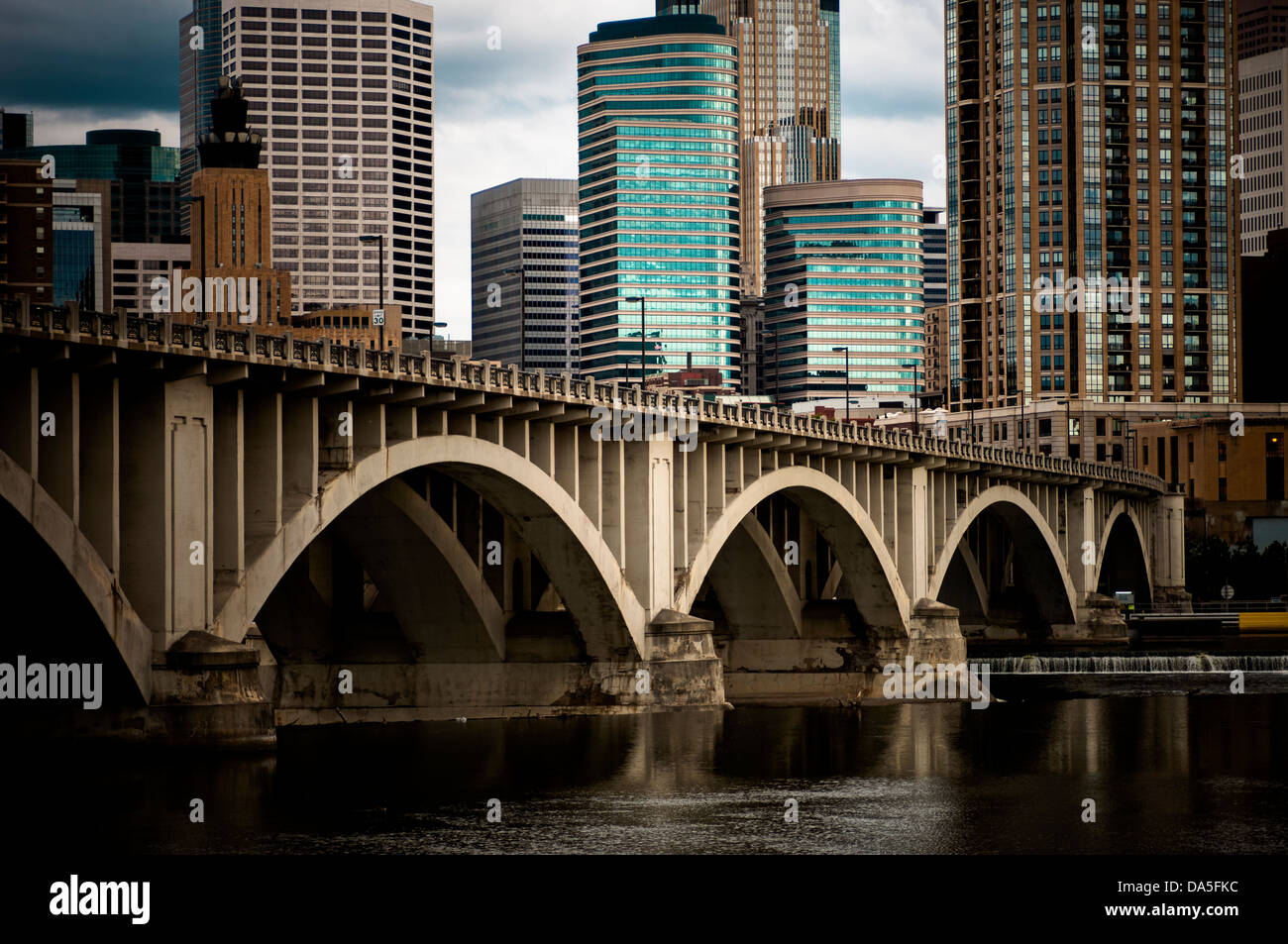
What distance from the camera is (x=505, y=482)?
63344 millimetres

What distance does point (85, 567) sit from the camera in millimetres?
44906

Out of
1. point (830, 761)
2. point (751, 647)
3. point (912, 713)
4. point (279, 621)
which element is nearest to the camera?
point (830, 761)

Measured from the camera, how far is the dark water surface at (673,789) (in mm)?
42188

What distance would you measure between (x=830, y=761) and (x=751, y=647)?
2853 cm

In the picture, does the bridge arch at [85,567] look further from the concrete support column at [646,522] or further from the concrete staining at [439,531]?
the concrete support column at [646,522]

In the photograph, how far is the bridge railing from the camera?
44625 millimetres

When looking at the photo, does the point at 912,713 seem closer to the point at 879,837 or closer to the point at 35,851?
the point at 879,837

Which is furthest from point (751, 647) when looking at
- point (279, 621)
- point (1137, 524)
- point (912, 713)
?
point (1137, 524)

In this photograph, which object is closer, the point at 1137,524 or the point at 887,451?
the point at 887,451

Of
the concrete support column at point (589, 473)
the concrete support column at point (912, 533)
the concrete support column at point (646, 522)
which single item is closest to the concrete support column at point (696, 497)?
the concrete support column at point (646, 522)

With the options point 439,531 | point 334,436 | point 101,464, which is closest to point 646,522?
point 439,531

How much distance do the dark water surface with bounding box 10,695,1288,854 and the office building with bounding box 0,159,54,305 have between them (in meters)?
134

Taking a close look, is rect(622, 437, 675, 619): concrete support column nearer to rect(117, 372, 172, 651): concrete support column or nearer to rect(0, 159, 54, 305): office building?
rect(117, 372, 172, 651): concrete support column

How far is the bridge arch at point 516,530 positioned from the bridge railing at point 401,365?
2163 mm
